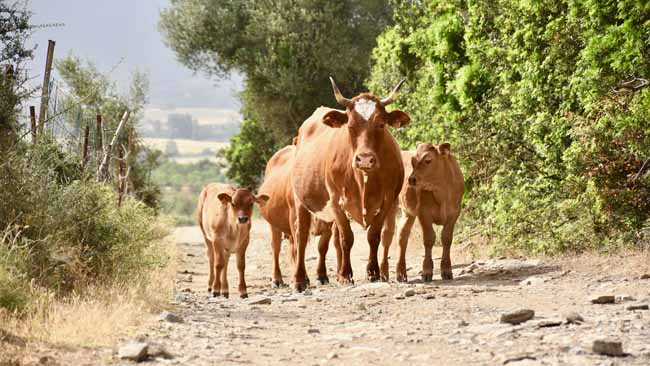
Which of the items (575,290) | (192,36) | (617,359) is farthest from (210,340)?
(192,36)

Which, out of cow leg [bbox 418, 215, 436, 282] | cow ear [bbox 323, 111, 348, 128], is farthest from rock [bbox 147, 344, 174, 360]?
cow leg [bbox 418, 215, 436, 282]

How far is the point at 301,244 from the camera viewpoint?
13922 millimetres

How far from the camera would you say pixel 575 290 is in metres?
10.7

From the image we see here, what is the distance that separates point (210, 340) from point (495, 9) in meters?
10.7

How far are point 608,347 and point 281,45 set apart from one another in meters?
26.6

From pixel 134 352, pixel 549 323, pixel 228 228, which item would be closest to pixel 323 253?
pixel 228 228

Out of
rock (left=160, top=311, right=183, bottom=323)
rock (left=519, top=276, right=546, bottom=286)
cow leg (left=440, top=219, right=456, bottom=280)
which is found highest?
cow leg (left=440, top=219, right=456, bottom=280)

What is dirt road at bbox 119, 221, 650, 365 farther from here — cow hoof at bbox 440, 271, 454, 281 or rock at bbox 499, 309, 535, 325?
cow hoof at bbox 440, 271, 454, 281

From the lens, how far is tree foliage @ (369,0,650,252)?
12906mm

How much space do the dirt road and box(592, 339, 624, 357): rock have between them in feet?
0.18

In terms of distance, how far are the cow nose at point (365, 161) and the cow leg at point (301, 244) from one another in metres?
2.39

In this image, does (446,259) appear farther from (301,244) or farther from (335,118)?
(335,118)

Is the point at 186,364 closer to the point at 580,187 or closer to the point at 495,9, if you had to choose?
the point at 580,187

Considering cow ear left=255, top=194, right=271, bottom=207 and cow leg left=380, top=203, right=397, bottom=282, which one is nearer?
cow leg left=380, top=203, right=397, bottom=282
